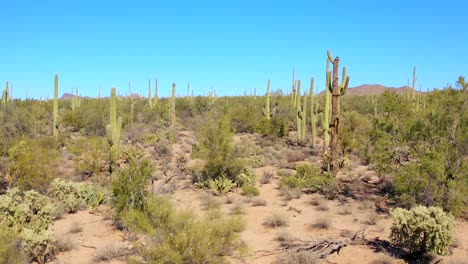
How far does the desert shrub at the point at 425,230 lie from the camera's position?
649cm

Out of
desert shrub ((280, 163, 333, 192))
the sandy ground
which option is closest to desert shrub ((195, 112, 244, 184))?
the sandy ground

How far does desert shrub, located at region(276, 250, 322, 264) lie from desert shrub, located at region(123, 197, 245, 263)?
1440mm

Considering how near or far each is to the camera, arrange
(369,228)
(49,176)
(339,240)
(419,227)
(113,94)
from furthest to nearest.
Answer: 1. (113,94)
2. (49,176)
3. (369,228)
4. (339,240)
5. (419,227)

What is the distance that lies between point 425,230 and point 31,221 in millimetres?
7778

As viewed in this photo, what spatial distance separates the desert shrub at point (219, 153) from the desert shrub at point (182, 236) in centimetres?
685

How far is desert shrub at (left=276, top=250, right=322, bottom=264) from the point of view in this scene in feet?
21.0

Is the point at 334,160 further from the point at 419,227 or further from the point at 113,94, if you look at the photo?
the point at 113,94

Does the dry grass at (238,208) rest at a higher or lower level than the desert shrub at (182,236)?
lower

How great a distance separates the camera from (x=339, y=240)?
23.4 feet

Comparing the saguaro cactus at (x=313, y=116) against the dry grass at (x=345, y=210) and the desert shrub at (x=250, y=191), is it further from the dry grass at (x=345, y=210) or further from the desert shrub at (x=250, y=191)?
the dry grass at (x=345, y=210)

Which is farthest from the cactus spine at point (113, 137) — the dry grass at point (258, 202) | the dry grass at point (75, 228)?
the dry grass at point (258, 202)

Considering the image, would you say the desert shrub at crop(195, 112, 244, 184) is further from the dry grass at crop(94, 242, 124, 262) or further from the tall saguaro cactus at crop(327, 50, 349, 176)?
the dry grass at crop(94, 242, 124, 262)

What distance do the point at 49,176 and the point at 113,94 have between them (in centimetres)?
380

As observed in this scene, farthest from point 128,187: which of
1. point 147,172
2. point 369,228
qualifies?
point 369,228
